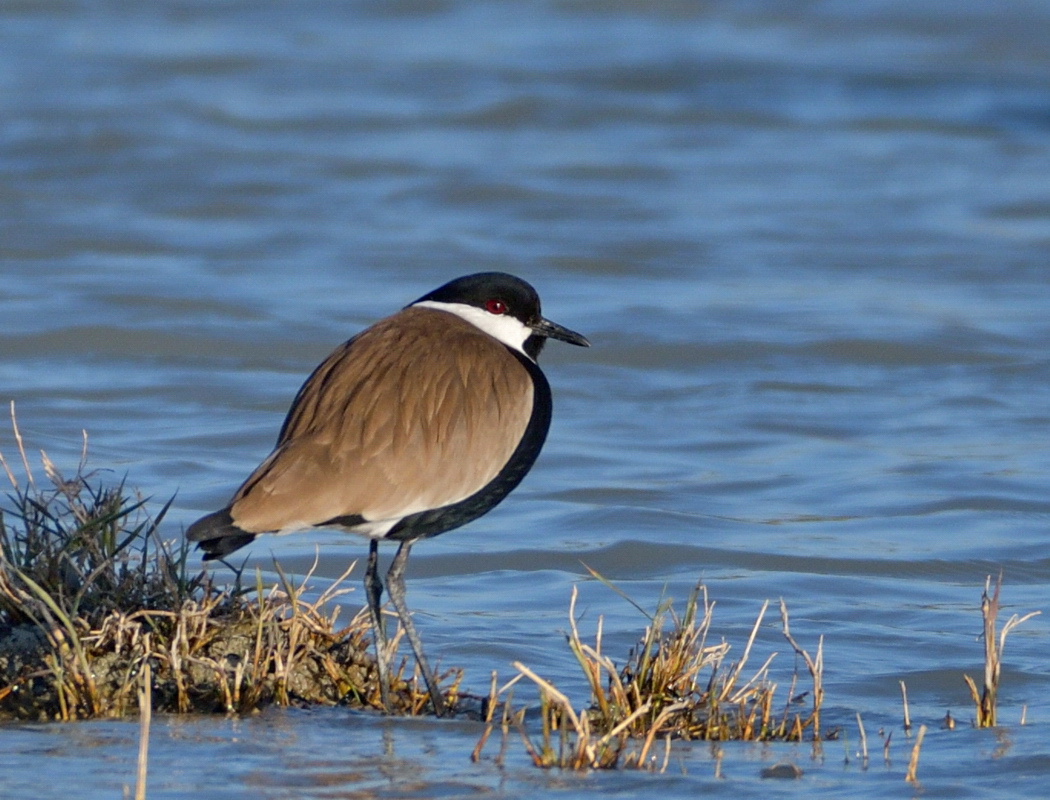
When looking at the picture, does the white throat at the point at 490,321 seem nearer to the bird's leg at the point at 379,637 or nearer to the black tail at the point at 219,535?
the bird's leg at the point at 379,637

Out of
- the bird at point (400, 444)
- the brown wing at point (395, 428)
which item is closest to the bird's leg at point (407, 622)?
the bird at point (400, 444)

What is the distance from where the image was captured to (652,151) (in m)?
20.0

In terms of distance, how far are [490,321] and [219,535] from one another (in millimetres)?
1551

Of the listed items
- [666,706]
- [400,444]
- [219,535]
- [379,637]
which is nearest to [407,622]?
[379,637]

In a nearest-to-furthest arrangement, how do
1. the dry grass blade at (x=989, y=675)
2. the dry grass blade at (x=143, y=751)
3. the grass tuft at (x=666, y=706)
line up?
the dry grass blade at (x=143, y=751)
the grass tuft at (x=666, y=706)
the dry grass blade at (x=989, y=675)

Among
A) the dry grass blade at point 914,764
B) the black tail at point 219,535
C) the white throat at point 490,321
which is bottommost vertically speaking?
the dry grass blade at point 914,764

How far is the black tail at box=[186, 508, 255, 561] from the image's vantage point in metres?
4.91

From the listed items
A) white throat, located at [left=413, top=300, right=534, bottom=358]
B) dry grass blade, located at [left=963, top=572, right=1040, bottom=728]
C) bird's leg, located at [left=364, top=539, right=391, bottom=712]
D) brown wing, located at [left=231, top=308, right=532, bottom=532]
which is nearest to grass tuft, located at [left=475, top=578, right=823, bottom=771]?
bird's leg, located at [left=364, top=539, right=391, bottom=712]

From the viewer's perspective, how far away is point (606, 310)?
13.2m

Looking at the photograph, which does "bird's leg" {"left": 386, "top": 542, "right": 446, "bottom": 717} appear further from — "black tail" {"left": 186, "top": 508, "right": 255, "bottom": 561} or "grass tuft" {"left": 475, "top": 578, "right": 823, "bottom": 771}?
"black tail" {"left": 186, "top": 508, "right": 255, "bottom": 561}

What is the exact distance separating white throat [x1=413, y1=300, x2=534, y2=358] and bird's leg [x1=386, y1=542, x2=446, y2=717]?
87 cm

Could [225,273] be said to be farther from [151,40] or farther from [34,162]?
[151,40]

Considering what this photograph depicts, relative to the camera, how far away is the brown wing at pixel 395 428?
17.0 feet

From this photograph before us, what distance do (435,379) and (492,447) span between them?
0.95ft
